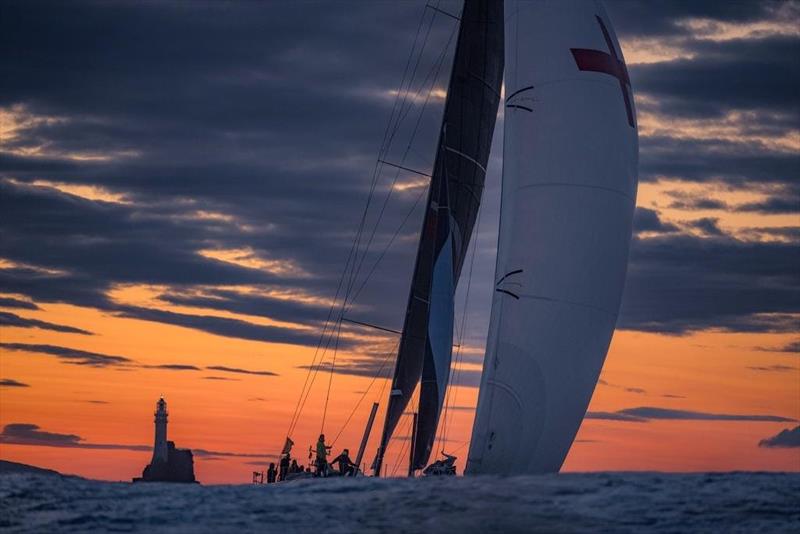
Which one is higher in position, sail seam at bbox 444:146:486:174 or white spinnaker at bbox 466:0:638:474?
sail seam at bbox 444:146:486:174

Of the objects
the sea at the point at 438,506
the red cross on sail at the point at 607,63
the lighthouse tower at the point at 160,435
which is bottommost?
the sea at the point at 438,506

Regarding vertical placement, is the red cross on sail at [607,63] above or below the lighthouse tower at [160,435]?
above

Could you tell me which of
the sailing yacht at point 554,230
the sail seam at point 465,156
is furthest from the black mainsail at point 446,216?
the sailing yacht at point 554,230

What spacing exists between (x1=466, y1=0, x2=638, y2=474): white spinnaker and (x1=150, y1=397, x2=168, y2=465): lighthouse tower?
Result: 64.4 meters

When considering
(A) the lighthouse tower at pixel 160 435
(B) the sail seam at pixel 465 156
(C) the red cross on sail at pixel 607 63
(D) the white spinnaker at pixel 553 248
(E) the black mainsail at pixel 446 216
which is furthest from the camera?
(A) the lighthouse tower at pixel 160 435

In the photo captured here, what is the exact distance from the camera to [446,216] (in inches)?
1633

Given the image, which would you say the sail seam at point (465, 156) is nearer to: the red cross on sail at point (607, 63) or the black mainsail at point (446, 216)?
the black mainsail at point (446, 216)

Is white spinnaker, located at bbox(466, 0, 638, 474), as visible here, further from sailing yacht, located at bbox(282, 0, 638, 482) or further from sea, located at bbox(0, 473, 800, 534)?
sea, located at bbox(0, 473, 800, 534)

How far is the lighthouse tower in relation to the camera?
94.8m

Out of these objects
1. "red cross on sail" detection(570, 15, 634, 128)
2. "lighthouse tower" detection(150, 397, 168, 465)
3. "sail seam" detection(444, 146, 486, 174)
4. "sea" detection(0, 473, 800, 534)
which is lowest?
"sea" detection(0, 473, 800, 534)

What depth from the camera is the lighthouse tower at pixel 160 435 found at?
94812 mm

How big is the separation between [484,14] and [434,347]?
35.3ft

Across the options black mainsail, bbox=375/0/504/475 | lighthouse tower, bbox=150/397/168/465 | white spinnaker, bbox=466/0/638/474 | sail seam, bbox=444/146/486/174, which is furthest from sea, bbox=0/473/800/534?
lighthouse tower, bbox=150/397/168/465

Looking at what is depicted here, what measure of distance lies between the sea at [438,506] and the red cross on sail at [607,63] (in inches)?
405
